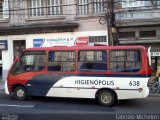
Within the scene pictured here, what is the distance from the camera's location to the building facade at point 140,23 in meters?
19.8

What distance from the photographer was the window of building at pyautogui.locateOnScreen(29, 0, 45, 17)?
2367 cm

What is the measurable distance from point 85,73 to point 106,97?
1328mm

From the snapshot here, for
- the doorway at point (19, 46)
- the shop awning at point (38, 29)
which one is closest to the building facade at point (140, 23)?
the shop awning at point (38, 29)

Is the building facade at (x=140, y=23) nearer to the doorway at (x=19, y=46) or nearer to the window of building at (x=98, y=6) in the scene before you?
the window of building at (x=98, y=6)

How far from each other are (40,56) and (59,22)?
28.9 ft

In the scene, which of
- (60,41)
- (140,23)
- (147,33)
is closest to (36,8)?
(60,41)

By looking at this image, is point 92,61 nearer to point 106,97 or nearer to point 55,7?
point 106,97

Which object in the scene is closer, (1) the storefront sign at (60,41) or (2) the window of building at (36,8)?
(1) the storefront sign at (60,41)

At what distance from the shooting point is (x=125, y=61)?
43.9 ft

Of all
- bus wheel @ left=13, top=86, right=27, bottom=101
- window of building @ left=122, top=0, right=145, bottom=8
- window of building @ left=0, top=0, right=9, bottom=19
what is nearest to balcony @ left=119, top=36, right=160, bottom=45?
window of building @ left=122, top=0, right=145, bottom=8

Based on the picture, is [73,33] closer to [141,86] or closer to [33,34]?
[33,34]

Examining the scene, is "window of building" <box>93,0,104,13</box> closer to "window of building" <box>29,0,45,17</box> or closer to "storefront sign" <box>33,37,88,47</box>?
"storefront sign" <box>33,37,88,47</box>

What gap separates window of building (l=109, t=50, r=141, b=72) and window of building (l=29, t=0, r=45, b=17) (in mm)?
11344

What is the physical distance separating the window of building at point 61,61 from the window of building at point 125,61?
1.66 m
